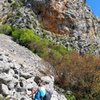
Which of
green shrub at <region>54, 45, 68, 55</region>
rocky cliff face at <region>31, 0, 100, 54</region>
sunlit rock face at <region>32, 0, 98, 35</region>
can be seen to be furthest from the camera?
sunlit rock face at <region>32, 0, 98, 35</region>

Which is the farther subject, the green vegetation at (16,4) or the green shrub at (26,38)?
the green vegetation at (16,4)

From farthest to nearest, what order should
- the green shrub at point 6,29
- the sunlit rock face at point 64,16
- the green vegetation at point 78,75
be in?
the sunlit rock face at point 64,16
the green shrub at point 6,29
the green vegetation at point 78,75

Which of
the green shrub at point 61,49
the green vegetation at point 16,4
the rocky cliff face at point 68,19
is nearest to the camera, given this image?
the green shrub at point 61,49

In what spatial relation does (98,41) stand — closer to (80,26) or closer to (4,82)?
(80,26)

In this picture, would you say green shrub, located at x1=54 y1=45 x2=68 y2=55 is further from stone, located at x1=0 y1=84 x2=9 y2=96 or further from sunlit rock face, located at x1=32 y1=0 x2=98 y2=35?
stone, located at x1=0 y1=84 x2=9 y2=96

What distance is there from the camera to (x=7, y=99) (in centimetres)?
1681

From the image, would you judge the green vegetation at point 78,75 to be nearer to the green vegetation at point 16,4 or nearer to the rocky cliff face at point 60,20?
the rocky cliff face at point 60,20

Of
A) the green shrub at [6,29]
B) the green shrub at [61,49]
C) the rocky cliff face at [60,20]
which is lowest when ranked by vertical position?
the green shrub at [6,29]

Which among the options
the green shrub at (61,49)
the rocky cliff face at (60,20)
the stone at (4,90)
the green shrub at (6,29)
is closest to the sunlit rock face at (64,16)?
the rocky cliff face at (60,20)

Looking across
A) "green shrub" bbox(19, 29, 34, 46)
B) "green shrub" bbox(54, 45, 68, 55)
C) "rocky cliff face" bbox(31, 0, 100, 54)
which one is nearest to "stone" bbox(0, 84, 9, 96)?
"green shrub" bbox(19, 29, 34, 46)

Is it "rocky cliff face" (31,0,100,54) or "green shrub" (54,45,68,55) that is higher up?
"rocky cliff face" (31,0,100,54)

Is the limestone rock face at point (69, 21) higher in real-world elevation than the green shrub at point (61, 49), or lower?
higher

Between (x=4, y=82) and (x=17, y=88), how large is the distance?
90 centimetres

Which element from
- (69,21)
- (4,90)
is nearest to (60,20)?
(69,21)
